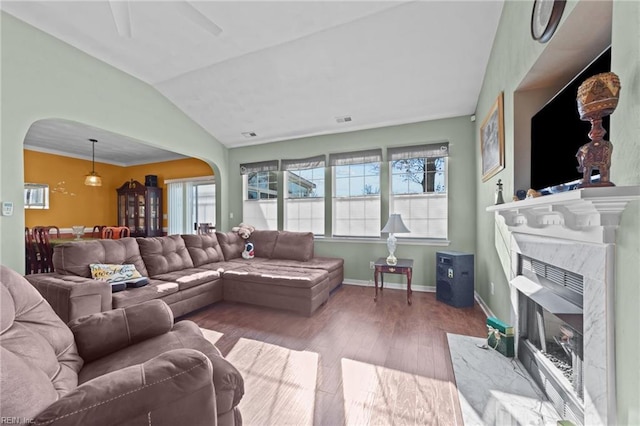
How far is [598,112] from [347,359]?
2.15 m

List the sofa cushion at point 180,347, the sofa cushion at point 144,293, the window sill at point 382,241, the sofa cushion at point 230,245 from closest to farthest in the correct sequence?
the sofa cushion at point 180,347 → the sofa cushion at point 144,293 → the window sill at point 382,241 → the sofa cushion at point 230,245

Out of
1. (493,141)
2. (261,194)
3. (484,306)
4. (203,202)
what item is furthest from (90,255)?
(484,306)

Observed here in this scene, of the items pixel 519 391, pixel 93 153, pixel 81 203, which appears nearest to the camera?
pixel 519 391

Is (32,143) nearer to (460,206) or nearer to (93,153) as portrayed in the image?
(93,153)

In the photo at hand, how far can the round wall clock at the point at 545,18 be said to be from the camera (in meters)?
1.40

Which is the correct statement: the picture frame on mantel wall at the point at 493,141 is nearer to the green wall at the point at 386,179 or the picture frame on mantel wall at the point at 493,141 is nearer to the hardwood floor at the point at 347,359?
the green wall at the point at 386,179

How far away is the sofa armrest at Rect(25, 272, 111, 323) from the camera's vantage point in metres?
2.16

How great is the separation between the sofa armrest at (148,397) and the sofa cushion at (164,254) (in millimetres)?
2721

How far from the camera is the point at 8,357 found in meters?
0.84

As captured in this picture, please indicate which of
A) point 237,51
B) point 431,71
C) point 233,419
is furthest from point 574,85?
point 237,51

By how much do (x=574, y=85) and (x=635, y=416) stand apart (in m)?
1.55

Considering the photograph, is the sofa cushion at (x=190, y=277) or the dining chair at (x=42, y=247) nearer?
the sofa cushion at (x=190, y=277)

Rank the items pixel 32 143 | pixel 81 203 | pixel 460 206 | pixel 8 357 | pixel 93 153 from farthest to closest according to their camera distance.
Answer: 1. pixel 81 203
2. pixel 93 153
3. pixel 32 143
4. pixel 460 206
5. pixel 8 357

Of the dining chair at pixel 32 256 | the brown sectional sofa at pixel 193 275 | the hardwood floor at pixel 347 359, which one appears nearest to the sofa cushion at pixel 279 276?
the brown sectional sofa at pixel 193 275
